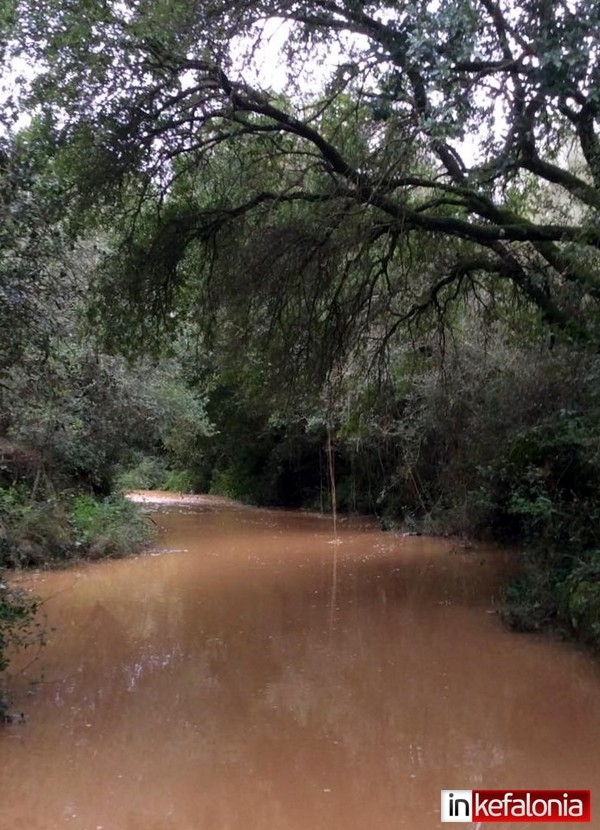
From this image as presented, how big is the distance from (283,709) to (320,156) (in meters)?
6.44

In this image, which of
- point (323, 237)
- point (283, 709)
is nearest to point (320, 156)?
point (323, 237)

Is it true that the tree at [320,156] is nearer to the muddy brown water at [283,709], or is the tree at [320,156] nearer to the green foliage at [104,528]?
the muddy brown water at [283,709]

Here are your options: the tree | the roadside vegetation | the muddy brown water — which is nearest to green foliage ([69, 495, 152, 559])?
the roadside vegetation

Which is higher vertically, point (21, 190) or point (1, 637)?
point (21, 190)

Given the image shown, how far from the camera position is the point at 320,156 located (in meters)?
9.85

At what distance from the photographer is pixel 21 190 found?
7066 millimetres

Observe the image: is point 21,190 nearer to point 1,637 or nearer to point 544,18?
point 1,637

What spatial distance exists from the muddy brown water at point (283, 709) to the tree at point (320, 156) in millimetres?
3967

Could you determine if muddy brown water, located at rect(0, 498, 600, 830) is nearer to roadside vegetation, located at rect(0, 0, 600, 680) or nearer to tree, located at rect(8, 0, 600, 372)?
Result: roadside vegetation, located at rect(0, 0, 600, 680)

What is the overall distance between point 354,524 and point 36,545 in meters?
11.5

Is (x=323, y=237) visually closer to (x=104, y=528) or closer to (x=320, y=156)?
(x=320, y=156)

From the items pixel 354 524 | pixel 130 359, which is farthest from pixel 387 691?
pixel 354 524

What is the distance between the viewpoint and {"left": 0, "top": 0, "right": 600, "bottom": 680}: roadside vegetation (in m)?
7.52

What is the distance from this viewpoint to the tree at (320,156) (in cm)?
747
